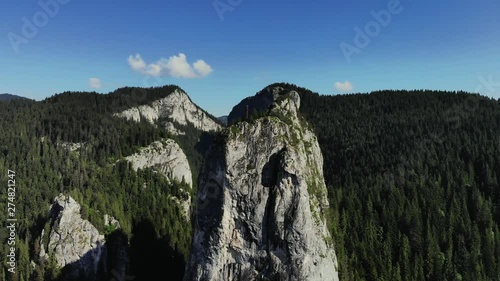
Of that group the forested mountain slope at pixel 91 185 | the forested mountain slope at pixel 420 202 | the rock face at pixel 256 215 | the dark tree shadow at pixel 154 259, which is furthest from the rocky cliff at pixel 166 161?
the rock face at pixel 256 215

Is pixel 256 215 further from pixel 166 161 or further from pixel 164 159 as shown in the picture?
pixel 166 161

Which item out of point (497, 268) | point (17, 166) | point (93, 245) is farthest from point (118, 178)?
point (497, 268)

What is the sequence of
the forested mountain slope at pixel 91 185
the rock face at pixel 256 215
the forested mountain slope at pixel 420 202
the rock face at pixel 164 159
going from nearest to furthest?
1. the rock face at pixel 256 215
2. the forested mountain slope at pixel 420 202
3. the forested mountain slope at pixel 91 185
4. the rock face at pixel 164 159

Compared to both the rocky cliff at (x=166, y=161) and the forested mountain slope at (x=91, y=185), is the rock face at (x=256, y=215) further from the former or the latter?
the rocky cliff at (x=166, y=161)

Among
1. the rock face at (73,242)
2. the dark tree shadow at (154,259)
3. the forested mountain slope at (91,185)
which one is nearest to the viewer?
the rock face at (73,242)

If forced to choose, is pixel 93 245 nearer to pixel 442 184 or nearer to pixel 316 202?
pixel 316 202

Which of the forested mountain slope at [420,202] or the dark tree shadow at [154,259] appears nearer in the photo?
the forested mountain slope at [420,202]
